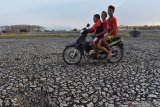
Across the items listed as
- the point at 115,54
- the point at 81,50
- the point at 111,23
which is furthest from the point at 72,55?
the point at 111,23

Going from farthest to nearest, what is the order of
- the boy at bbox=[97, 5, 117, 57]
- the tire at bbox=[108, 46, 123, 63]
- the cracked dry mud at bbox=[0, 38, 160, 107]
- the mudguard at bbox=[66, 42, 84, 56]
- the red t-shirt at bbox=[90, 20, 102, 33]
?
the tire at bbox=[108, 46, 123, 63]
the boy at bbox=[97, 5, 117, 57]
the mudguard at bbox=[66, 42, 84, 56]
the red t-shirt at bbox=[90, 20, 102, 33]
the cracked dry mud at bbox=[0, 38, 160, 107]

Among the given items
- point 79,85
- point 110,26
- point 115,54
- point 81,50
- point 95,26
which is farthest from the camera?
point 115,54

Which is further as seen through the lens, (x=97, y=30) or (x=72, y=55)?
(x=72, y=55)

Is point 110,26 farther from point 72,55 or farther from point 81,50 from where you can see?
point 72,55

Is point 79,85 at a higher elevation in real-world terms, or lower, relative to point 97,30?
lower

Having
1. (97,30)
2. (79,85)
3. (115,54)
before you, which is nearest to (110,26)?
(97,30)

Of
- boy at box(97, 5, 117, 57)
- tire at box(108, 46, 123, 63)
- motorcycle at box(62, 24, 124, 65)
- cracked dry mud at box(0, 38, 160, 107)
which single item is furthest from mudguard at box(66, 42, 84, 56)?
tire at box(108, 46, 123, 63)

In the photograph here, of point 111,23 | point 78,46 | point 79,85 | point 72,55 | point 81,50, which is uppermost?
point 111,23

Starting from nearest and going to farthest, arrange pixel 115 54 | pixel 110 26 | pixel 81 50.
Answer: pixel 81 50 < pixel 110 26 < pixel 115 54

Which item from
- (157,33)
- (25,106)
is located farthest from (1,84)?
(157,33)

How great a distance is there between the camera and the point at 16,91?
664cm

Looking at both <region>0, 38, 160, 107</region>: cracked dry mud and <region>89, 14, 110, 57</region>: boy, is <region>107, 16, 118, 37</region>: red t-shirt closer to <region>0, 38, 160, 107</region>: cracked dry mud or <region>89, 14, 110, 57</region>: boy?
<region>89, 14, 110, 57</region>: boy

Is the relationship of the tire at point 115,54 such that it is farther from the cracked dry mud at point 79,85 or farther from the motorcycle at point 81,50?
the cracked dry mud at point 79,85

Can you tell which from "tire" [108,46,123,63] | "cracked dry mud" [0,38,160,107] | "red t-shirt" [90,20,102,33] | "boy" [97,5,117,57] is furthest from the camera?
"tire" [108,46,123,63]
